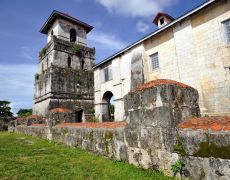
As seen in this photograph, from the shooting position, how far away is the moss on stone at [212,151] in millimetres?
2858

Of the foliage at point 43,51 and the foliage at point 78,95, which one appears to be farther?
the foliage at point 43,51

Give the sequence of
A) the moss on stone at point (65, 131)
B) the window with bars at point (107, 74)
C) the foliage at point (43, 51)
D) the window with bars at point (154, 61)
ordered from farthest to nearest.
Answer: the foliage at point (43, 51) → the window with bars at point (107, 74) → the window with bars at point (154, 61) → the moss on stone at point (65, 131)

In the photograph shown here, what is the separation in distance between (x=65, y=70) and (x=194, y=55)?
17.8 meters

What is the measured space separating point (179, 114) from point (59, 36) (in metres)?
25.6

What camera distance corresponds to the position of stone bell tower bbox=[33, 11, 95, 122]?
79.2 ft

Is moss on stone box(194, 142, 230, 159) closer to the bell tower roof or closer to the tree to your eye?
the bell tower roof

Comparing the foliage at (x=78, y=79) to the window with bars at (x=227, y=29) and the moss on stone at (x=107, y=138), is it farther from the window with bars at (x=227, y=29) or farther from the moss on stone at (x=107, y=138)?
the moss on stone at (x=107, y=138)

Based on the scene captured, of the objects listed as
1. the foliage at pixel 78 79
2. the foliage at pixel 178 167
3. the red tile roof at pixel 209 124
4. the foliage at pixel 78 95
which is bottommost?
the foliage at pixel 178 167

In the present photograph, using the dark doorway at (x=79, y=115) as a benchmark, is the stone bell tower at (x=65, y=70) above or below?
above

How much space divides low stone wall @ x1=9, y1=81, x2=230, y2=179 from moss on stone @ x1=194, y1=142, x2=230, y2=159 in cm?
5

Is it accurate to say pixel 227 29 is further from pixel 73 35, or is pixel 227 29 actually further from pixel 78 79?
pixel 73 35

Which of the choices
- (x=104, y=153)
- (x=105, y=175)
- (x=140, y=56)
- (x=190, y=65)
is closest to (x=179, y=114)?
(x=105, y=175)

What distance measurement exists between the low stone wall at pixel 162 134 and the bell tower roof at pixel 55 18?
81.9 feet

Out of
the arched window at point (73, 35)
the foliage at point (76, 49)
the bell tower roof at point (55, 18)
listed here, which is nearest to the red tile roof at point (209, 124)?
the foliage at point (76, 49)
